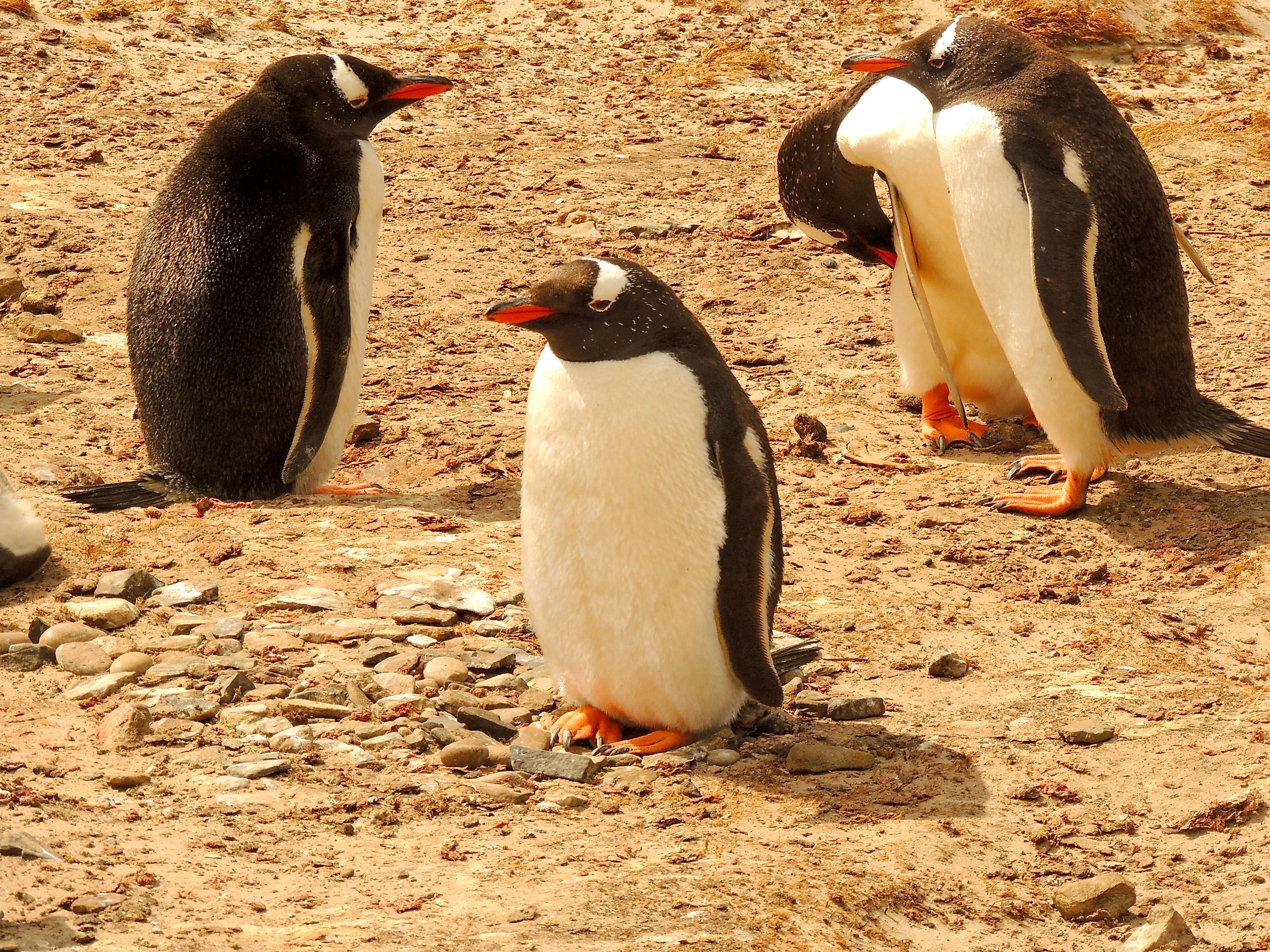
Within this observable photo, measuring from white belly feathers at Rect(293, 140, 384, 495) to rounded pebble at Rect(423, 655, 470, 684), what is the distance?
5.37 ft

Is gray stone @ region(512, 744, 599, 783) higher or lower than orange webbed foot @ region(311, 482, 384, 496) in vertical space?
higher

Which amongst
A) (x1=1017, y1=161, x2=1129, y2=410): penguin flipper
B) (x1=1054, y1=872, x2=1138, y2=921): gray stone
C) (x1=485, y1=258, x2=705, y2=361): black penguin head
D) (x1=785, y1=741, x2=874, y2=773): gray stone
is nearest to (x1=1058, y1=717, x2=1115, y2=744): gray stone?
(x1=785, y1=741, x2=874, y2=773): gray stone

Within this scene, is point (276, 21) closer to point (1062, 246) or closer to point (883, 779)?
point (1062, 246)

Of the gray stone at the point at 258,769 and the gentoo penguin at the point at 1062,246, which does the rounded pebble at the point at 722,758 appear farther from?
the gentoo penguin at the point at 1062,246

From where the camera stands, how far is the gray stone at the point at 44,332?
20.7 ft

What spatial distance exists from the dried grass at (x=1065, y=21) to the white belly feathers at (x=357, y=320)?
19.7 feet

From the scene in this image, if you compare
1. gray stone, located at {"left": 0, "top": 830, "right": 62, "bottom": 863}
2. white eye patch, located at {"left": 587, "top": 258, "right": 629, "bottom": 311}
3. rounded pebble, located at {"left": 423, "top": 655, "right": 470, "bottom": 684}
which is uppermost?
white eye patch, located at {"left": 587, "top": 258, "right": 629, "bottom": 311}

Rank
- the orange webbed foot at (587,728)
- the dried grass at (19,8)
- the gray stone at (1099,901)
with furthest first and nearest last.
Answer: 1. the dried grass at (19,8)
2. the orange webbed foot at (587,728)
3. the gray stone at (1099,901)

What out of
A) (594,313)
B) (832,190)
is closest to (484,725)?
(594,313)

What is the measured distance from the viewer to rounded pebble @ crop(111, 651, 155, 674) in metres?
3.47

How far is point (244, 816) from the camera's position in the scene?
9.16 feet

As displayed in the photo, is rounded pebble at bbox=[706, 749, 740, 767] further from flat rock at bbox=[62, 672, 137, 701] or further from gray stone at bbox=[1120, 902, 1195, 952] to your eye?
flat rock at bbox=[62, 672, 137, 701]

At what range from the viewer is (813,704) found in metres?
3.52

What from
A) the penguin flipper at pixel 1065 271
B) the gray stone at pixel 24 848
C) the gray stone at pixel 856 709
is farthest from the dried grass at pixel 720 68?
the gray stone at pixel 24 848
